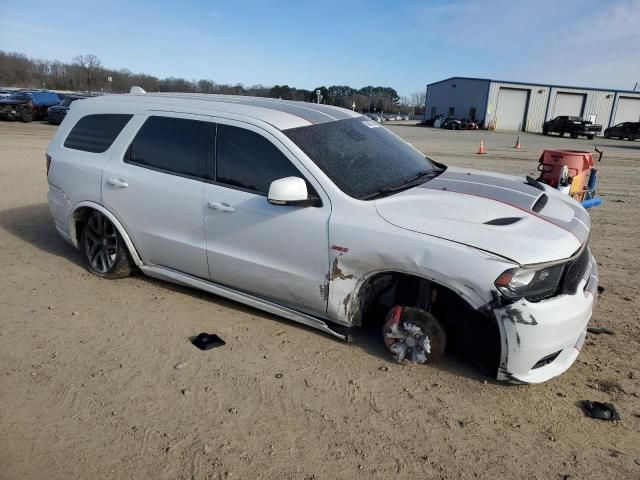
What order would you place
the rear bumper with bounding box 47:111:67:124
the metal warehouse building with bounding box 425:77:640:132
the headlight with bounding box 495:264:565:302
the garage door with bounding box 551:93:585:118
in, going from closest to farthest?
the headlight with bounding box 495:264:565:302 < the rear bumper with bounding box 47:111:67:124 < the metal warehouse building with bounding box 425:77:640:132 < the garage door with bounding box 551:93:585:118

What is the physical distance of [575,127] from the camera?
37812mm

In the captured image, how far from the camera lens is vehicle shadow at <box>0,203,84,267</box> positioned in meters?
5.66

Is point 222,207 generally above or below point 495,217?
below

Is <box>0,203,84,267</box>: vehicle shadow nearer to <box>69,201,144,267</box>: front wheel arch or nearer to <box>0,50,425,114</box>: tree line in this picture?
<box>69,201,144,267</box>: front wheel arch

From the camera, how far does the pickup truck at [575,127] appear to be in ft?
121

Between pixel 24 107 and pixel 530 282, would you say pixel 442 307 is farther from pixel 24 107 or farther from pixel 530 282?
pixel 24 107

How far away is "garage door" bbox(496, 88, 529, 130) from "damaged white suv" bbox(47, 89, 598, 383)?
52.9 m

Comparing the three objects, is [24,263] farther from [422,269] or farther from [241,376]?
[422,269]

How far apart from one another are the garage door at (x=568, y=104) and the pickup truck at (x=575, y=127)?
14250 millimetres

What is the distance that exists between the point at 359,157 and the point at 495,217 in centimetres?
116

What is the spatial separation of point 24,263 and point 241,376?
333cm

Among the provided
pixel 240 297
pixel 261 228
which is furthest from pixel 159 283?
pixel 261 228

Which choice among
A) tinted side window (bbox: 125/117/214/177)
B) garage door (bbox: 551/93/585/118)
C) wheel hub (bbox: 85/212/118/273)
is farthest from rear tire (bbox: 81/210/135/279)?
garage door (bbox: 551/93/585/118)

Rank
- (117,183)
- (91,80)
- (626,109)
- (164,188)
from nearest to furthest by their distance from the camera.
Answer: (164,188), (117,183), (626,109), (91,80)
